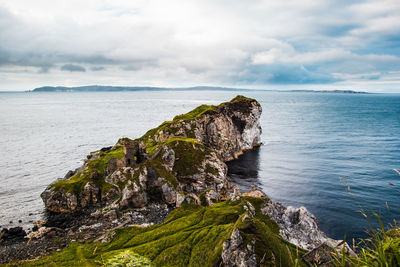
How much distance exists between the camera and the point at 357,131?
4085 inches

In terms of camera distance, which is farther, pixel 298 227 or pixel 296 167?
pixel 296 167

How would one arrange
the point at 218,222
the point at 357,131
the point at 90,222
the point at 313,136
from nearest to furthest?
the point at 218,222 < the point at 90,222 < the point at 313,136 < the point at 357,131

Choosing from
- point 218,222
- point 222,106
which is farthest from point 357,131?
point 218,222

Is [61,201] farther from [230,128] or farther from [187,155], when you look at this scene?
[230,128]

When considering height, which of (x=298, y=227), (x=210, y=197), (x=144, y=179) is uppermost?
(x=144, y=179)

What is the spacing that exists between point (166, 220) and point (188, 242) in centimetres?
749

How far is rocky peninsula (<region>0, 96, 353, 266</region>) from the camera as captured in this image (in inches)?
584

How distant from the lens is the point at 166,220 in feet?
89.0

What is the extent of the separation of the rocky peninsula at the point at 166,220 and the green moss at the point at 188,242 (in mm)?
76

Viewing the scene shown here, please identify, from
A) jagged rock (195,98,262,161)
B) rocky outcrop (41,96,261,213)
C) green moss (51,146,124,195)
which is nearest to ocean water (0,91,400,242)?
jagged rock (195,98,262,161)

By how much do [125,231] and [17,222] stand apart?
76.3 ft

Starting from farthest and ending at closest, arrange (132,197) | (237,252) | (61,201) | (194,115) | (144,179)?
(194,115) < (144,179) < (61,201) < (132,197) < (237,252)

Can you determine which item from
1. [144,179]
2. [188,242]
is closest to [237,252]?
[188,242]

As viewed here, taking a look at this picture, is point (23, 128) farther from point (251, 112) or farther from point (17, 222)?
point (251, 112)
